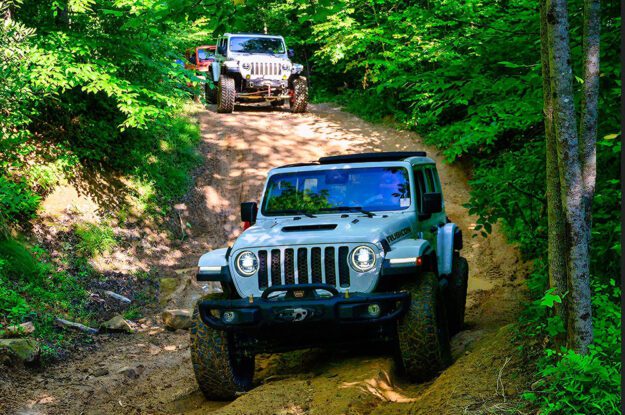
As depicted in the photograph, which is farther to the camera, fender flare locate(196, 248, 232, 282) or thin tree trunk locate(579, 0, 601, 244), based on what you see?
fender flare locate(196, 248, 232, 282)

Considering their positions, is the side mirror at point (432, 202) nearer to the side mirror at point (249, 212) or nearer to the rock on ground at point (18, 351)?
the side mirror at point (249, 212)

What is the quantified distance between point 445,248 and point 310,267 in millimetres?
2180

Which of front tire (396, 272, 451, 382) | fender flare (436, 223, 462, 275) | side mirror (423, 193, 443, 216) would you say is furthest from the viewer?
fender flare (436, 223, 462, 275)

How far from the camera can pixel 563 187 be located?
4.20 metres

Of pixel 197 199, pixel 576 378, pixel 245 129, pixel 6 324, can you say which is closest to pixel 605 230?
pixel 576 378

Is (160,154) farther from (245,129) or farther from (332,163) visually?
(332,163)

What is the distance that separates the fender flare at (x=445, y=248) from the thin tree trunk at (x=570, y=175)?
293 cm

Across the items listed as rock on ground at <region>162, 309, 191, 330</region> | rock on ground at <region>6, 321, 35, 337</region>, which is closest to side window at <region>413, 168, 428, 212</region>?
rock on ground at <region>162, 309, 191, 330</region>

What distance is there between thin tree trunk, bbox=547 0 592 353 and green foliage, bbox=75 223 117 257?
809cm

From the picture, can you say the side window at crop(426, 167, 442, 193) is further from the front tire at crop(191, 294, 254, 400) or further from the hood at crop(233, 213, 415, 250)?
the front tire at crop(191, 294, 254, 400)

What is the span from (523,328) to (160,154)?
35.0 ft

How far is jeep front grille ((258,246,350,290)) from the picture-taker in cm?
563

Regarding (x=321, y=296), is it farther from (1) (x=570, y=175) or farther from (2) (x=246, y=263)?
(1) (x=570, y=175)

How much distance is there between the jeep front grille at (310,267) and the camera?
5629 millimetres
